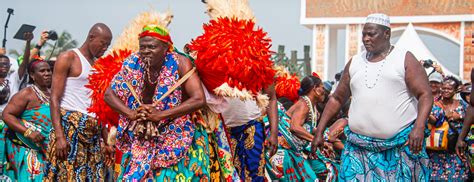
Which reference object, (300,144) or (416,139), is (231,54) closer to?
(416,139)

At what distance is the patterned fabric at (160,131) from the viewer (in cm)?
599

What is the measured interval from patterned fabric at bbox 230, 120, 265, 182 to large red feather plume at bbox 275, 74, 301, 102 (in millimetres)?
2508

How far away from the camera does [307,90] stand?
9383 mm

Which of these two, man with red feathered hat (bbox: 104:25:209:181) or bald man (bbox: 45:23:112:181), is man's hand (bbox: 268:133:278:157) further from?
bald man (bbox: 45:23:112:181)

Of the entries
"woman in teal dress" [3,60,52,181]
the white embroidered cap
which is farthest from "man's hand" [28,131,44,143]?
the white embroidered cap

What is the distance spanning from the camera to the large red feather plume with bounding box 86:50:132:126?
22.0 ft

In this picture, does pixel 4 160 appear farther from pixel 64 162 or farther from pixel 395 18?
pixel 395 18

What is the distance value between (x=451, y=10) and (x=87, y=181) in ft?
138

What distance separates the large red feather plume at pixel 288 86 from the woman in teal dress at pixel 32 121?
3.08 meters

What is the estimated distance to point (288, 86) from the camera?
1009 cm

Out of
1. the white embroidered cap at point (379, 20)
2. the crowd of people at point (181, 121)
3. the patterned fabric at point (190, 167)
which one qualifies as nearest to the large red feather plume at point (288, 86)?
the crowd of people at point (181, 121)

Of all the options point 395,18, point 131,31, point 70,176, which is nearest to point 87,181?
point 70,176

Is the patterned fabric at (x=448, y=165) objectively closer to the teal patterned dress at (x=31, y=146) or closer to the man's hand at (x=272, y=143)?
the man's hand at (x=272, y=143)

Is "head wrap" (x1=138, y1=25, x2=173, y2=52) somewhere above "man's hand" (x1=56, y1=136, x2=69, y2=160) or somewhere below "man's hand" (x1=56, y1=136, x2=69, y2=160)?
above
